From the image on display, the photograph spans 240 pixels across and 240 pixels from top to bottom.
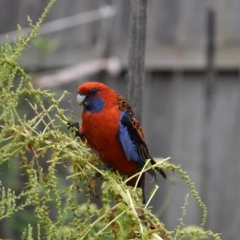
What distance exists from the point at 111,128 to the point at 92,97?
0.47 ft

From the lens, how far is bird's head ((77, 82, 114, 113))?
2.33m

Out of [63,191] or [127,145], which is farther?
[127,145]

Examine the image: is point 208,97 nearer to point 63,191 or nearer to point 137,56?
point 137,56

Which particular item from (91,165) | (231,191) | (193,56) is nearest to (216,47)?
(193,56)

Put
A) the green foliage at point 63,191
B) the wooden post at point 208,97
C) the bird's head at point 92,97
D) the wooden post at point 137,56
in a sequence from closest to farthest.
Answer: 1. the green foliage at point 63,191
2. the wooden post at point 137,56
3. the bird's head at point 92,97
4. the wooden post at point 208,97

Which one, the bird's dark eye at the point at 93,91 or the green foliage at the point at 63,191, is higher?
the bird's dark eye at the point at 93,91

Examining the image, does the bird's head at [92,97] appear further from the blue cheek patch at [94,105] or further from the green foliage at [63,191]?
the green foliage at [63,191]

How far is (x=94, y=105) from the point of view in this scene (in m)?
2.34

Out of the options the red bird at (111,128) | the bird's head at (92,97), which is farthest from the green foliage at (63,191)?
the bird's head at (92,97)

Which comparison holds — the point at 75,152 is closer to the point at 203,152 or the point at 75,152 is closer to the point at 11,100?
the point at 11,100

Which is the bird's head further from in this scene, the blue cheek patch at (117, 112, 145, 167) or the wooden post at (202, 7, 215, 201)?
the wooden post at (202, 7, 215, 201)

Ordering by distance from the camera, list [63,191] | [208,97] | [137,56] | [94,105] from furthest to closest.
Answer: [208,97]
[94,105]
[137,56]
[63,191]

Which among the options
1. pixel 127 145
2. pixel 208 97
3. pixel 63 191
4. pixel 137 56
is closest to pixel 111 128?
pixel 127 145

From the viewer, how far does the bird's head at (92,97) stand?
7.63 ft
